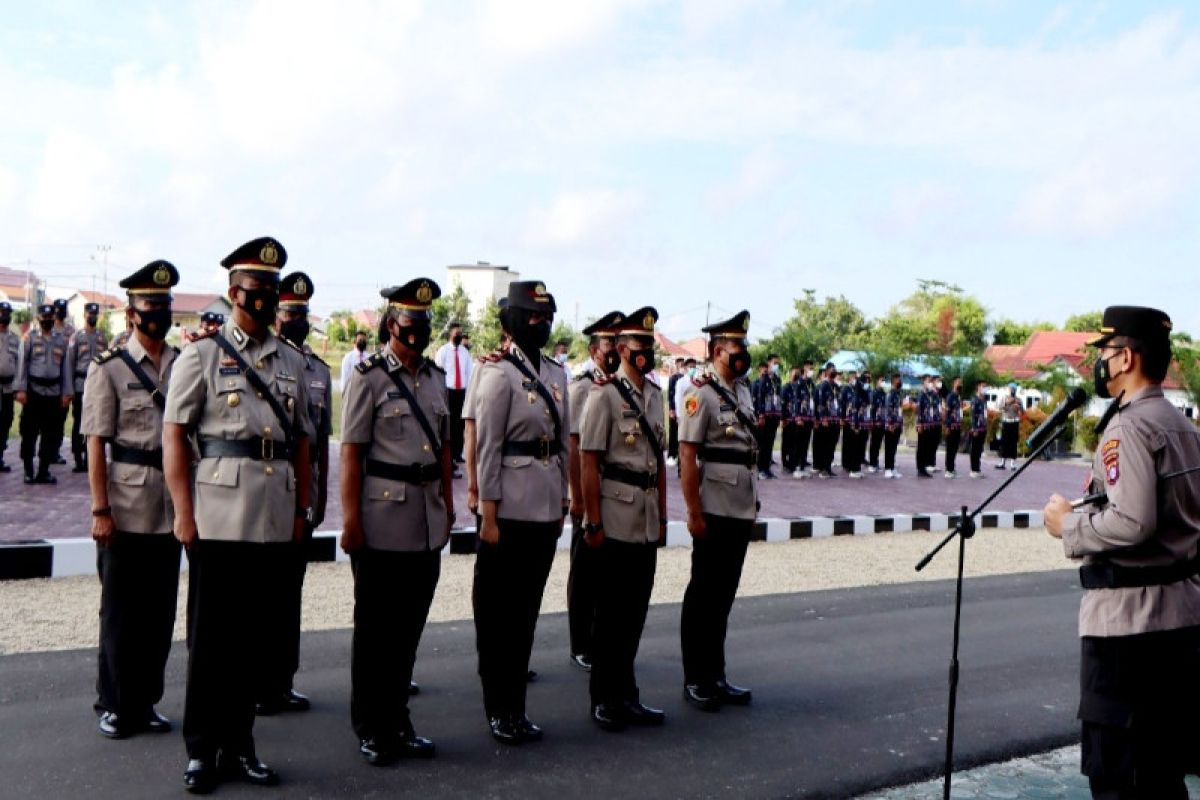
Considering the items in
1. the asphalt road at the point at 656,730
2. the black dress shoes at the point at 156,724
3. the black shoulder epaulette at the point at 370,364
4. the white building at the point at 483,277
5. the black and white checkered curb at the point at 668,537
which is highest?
the white building at the point at 483,277

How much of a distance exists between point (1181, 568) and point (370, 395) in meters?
3.13

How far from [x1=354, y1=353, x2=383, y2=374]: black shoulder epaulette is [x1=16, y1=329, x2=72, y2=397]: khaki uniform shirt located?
8.93m

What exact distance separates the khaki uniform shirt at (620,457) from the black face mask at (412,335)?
0.99 metres

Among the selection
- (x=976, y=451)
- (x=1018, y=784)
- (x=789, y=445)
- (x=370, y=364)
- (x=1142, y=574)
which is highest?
(x=370, y=364)

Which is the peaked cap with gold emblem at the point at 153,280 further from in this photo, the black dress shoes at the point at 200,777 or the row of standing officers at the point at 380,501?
the black dress shoes at the point at 200,777

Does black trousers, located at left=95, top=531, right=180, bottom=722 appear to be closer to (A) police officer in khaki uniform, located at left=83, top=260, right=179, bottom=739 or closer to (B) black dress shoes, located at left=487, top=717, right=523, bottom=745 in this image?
(A) police officer in khaki uniform, located at left=83, top=260, right=179, bottom=739

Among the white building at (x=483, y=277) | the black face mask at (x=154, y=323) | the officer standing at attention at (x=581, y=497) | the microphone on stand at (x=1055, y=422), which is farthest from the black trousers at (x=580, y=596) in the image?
the white building at (x=483, y=277)

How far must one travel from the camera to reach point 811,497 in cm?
1658

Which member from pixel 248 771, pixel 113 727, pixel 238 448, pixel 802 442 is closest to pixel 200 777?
pixel 248 771

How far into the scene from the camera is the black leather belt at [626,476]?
5.71 metres

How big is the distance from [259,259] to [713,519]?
2.67 m

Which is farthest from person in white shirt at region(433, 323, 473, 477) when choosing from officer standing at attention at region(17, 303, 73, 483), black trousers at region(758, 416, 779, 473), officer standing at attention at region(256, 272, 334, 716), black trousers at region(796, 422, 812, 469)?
officer standing at attention at region(256, 272, 334, 716)

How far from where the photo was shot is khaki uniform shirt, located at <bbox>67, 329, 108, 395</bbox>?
12867 millimetres

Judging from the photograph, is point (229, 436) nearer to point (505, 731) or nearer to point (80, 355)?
point (505, 731)
